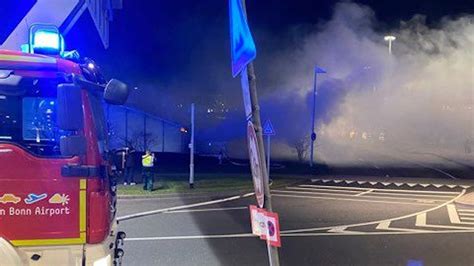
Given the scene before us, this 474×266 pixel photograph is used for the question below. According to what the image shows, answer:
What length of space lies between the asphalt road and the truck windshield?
3497 mm

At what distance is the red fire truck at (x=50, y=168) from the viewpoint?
324 centimetres

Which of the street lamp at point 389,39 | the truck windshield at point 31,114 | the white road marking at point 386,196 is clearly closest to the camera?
the truck windshield at point 31,114

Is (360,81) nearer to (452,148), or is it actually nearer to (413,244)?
(452,148)

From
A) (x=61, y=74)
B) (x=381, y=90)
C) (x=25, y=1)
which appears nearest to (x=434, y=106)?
(x=381, y=90)

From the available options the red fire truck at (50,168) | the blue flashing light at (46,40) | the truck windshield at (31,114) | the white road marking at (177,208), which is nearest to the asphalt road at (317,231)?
the white road marking at (177,208)

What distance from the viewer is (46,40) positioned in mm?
3883

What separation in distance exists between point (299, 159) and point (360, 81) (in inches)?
242

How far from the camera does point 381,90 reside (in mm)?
29875

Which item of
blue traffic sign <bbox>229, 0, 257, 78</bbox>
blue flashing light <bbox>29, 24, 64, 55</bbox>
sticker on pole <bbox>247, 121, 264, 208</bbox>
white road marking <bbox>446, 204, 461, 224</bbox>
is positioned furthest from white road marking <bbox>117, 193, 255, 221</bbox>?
blue traffic sign <bbox>229, 0, 257, 78</bbox>

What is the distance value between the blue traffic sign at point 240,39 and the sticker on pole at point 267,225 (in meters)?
0.98

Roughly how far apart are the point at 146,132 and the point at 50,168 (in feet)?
86.1

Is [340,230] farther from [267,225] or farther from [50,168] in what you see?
[50,168]

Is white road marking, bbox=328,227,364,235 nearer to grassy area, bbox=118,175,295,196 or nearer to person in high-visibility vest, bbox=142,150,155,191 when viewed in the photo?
grassy area, bbox=118,175,295,196

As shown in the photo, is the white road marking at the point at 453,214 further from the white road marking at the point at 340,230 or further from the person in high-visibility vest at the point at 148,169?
the person in high-visibility vest at the point at 148,169
